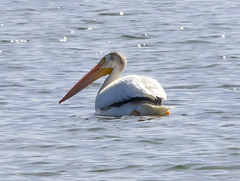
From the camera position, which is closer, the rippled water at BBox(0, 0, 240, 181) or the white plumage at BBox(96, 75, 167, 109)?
the rippled water at BBox(0, 0, 240, 181)

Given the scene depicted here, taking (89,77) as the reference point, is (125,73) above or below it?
below

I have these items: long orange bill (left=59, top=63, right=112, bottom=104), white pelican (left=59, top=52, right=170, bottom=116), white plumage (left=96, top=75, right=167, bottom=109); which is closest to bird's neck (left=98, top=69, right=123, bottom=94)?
long orange bill (left=59, top=63, right=112, bottom=104)

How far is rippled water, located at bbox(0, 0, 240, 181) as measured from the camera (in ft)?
23.9

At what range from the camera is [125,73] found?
1240 cm

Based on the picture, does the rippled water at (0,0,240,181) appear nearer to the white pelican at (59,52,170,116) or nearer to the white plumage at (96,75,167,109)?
the white pelican at (59,52,170,116)

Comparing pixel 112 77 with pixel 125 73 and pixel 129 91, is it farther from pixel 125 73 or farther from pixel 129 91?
pixel 125 73

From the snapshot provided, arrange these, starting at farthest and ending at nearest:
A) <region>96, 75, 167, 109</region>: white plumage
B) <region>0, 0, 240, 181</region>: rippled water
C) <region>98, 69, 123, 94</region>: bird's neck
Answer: <region>98, 69, 123, 94</region>: bird's neck → <region>96, 75, 167, 109</region>: white plumage → <region>0, 0, 240, 181</region>: rippled water

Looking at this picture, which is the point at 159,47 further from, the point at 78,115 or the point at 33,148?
the point at 33,148

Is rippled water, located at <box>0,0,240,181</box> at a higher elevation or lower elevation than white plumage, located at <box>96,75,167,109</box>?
lower

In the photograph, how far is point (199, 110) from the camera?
31.7ft

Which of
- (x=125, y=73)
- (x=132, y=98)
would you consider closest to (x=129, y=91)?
(x=132, y=98)

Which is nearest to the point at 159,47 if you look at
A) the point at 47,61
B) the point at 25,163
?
the point at 47,61

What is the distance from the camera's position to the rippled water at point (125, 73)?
287 inches

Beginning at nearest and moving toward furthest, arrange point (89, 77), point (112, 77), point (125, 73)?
point (112, 77)
point (89, 77)
point (125, 73)
